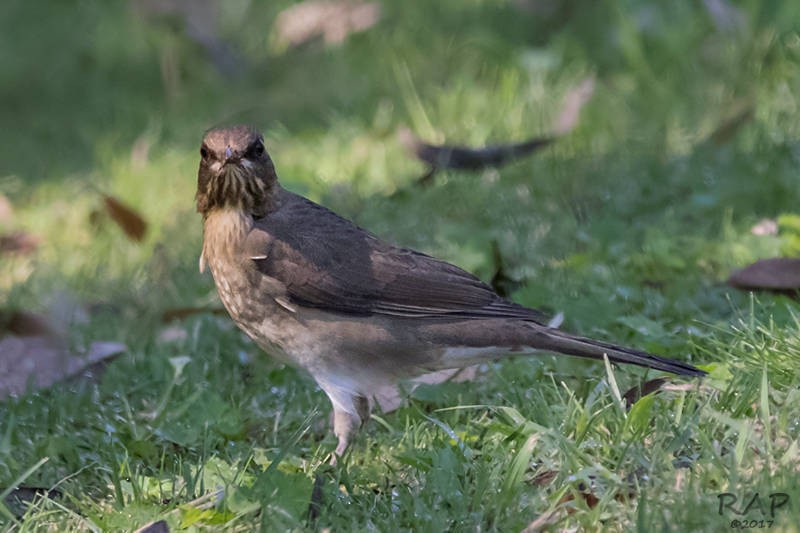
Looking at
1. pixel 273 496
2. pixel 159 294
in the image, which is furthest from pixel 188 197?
pixel 273 496

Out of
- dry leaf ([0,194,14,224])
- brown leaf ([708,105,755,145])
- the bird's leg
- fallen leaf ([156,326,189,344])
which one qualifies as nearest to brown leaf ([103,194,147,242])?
dry leaf ([0,194,14,224])

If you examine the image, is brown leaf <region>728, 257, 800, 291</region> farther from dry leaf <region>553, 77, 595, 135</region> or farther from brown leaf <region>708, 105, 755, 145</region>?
dry leaf <region>553, 77, 595, 135</region>

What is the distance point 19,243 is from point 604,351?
4081mm

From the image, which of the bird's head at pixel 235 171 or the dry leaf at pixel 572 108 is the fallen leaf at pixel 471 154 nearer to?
the dry leaf at pixel 572 108

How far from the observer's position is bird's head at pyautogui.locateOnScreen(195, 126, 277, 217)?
14.7 feet

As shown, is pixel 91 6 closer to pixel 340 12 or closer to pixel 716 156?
pixel 340 12

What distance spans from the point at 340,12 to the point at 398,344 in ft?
17.3

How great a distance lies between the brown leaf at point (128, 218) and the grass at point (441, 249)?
74 mm

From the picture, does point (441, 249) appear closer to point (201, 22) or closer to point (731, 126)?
point (731, 126)

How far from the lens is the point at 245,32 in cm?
975

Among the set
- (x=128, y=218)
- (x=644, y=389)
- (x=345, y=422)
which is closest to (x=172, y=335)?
(x=345, y=422)

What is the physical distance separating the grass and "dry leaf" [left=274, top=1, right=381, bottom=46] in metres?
0.10

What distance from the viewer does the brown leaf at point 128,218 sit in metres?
6.82

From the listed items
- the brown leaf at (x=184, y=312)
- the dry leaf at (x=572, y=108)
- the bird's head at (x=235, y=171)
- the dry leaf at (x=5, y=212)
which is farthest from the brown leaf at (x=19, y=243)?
the dry leaf at (x=572, y=108)
